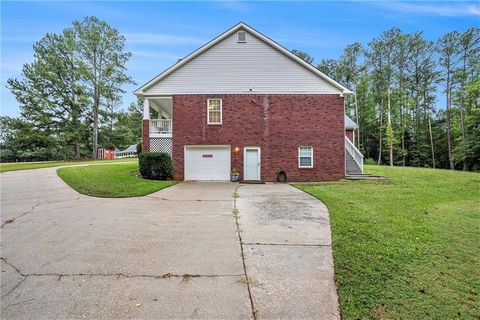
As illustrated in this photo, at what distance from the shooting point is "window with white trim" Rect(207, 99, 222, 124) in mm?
14484

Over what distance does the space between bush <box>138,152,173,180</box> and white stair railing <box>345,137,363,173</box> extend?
1053 cm

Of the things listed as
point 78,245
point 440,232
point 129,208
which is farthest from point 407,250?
point 129,208

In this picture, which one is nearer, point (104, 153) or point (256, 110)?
point (256, 110)

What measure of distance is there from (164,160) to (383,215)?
10.6 metres

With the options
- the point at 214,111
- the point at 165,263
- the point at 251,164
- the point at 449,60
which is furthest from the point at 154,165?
the point at 449,60

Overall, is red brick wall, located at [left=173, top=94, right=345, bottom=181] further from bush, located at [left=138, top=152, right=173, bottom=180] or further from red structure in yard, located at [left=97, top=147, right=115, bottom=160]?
red structure in yard, located at [left=97, top=147, right=115, bottom=160]

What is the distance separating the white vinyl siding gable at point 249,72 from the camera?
14.3 m

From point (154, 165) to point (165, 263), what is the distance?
10.2 metres

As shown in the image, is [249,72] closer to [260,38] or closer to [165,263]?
[260,38]

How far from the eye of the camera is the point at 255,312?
9.00 ft

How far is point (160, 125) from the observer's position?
15.8m

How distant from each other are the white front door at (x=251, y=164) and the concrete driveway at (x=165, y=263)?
7.43m

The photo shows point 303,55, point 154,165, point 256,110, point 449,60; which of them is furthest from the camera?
point 303,55

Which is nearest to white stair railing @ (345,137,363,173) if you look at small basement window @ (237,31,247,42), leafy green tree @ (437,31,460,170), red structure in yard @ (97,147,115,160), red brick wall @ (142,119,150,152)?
small basement window @ (237,31,247,42)
